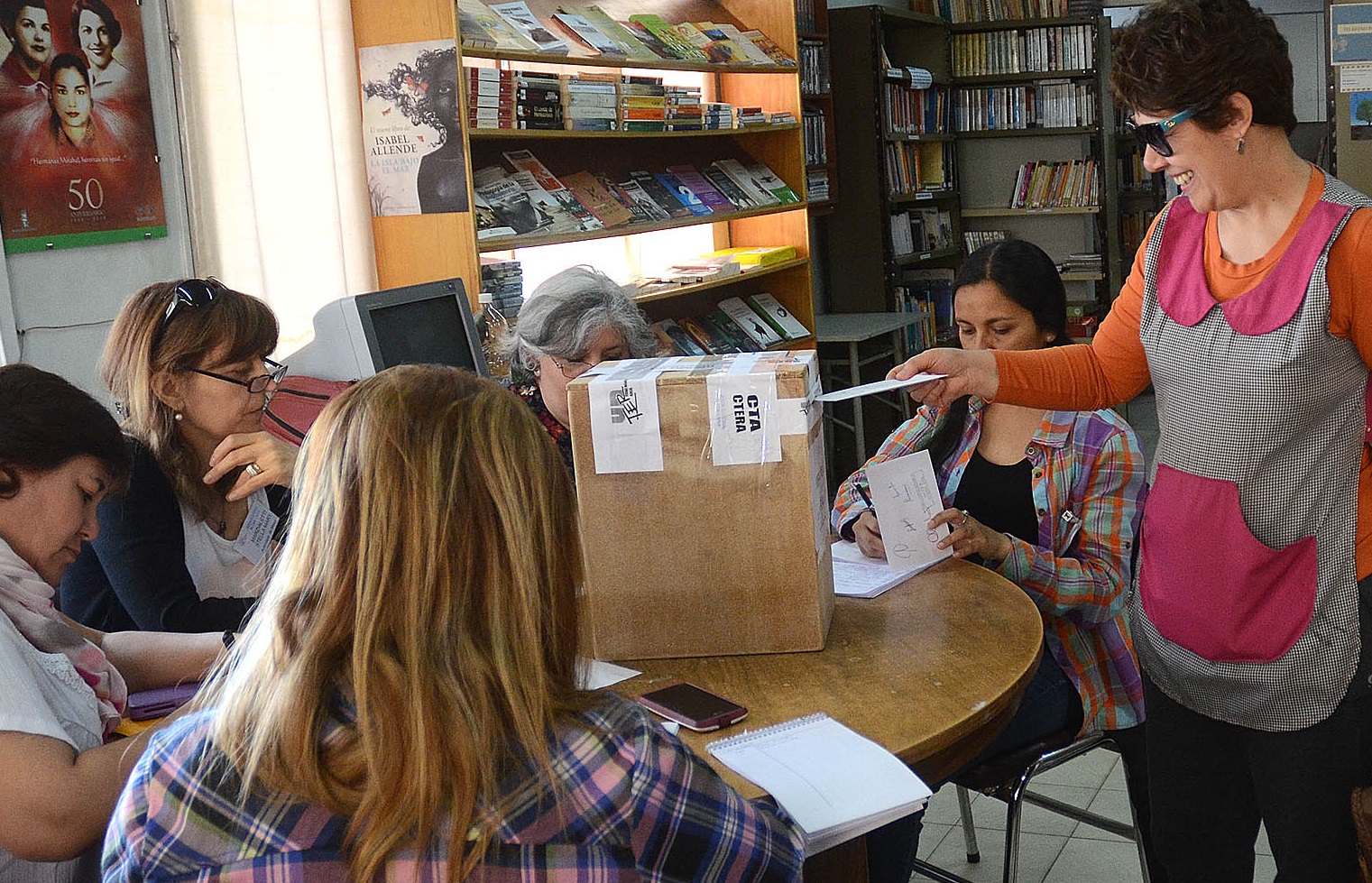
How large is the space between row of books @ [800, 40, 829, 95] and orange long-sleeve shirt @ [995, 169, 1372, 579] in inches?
155

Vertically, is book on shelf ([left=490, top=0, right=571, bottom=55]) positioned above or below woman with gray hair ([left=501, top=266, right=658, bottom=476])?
above

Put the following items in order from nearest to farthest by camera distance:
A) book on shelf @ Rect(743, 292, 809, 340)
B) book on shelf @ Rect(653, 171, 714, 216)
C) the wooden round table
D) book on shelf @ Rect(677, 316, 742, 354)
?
the wooden round table
book on shelf @ Rect(653, 171, 714, 216)
book on shelf @ Rect(677, 316, 742, 354)
book on shelf @ Rect(743, 292, 809, 340)

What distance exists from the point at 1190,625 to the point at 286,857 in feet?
3.88

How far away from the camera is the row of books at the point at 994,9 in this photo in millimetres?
6789

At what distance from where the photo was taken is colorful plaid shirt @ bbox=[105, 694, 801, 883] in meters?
0.93

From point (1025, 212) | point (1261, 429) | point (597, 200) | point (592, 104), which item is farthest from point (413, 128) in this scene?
point (1025, 212)

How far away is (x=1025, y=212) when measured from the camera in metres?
6.86

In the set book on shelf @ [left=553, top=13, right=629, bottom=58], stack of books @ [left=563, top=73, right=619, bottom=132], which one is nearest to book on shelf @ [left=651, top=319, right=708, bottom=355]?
stack of books @ [left=563, top=73, right=619, bottom=132]

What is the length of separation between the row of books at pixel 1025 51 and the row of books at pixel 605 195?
7.31 feet

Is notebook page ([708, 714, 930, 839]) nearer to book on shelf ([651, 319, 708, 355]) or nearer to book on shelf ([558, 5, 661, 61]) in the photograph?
book on shelf ([558, 5, 661, 61])

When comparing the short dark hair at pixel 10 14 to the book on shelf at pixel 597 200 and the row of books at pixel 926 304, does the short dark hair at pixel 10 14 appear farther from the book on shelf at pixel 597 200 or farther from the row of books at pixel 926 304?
the row of books at pixel 926 304

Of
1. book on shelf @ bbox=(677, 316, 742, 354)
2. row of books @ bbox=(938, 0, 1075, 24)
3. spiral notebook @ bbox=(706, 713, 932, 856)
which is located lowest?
spiral notebook @ bbox=(706, 713, 932, 856)

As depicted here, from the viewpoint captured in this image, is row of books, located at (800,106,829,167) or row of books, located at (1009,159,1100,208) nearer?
row of books, located at (800,106,829,167)

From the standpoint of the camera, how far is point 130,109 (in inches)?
112
